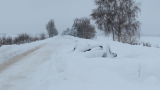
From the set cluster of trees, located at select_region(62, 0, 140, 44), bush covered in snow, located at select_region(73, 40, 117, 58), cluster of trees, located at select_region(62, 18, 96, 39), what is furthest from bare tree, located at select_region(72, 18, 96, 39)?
bush covered in snow, located at select_region(73, 40, 117, 58)

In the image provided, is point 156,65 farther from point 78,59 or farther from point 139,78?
point 78,59

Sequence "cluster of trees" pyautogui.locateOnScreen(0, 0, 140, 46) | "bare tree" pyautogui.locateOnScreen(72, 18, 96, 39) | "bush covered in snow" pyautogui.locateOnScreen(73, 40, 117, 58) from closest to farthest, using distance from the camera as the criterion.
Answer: "bush covered in snow" pyautogui.locateOnScreen(73, 40, 117, 58) < "cluster of trees" pyautogui.locateOnScreen(0, 0, 140, 46) < "bare tree" pyautogui.locateOnScreen(72, 18, 96, 39)

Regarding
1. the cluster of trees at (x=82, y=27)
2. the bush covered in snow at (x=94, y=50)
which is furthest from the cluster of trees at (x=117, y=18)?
the cluster of trees at (x=82, y=27)

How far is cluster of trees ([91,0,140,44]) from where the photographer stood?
21.9 m

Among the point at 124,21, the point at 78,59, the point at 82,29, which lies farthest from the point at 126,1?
the point at 82,29

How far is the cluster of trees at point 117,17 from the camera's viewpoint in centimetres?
2186

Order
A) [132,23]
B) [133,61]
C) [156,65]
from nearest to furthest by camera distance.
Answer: [156,65], [133,61], [132,23]

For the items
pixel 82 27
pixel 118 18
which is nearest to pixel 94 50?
pixel 118 18

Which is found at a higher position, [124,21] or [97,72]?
[124,21]

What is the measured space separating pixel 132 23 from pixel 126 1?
10.8 ft

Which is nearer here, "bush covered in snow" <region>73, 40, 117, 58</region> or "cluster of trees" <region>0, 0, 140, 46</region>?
"bush covered in snow" <region>73, 40, 117, 58</region>

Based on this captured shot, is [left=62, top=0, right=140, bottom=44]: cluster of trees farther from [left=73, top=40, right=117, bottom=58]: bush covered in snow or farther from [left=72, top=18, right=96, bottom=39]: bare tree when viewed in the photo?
[left=72, top=18, right=96, bottom=39]: bare tree

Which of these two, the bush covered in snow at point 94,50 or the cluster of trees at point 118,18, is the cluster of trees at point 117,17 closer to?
the cluster of trees at point 118,18

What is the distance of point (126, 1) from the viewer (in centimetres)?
2241
